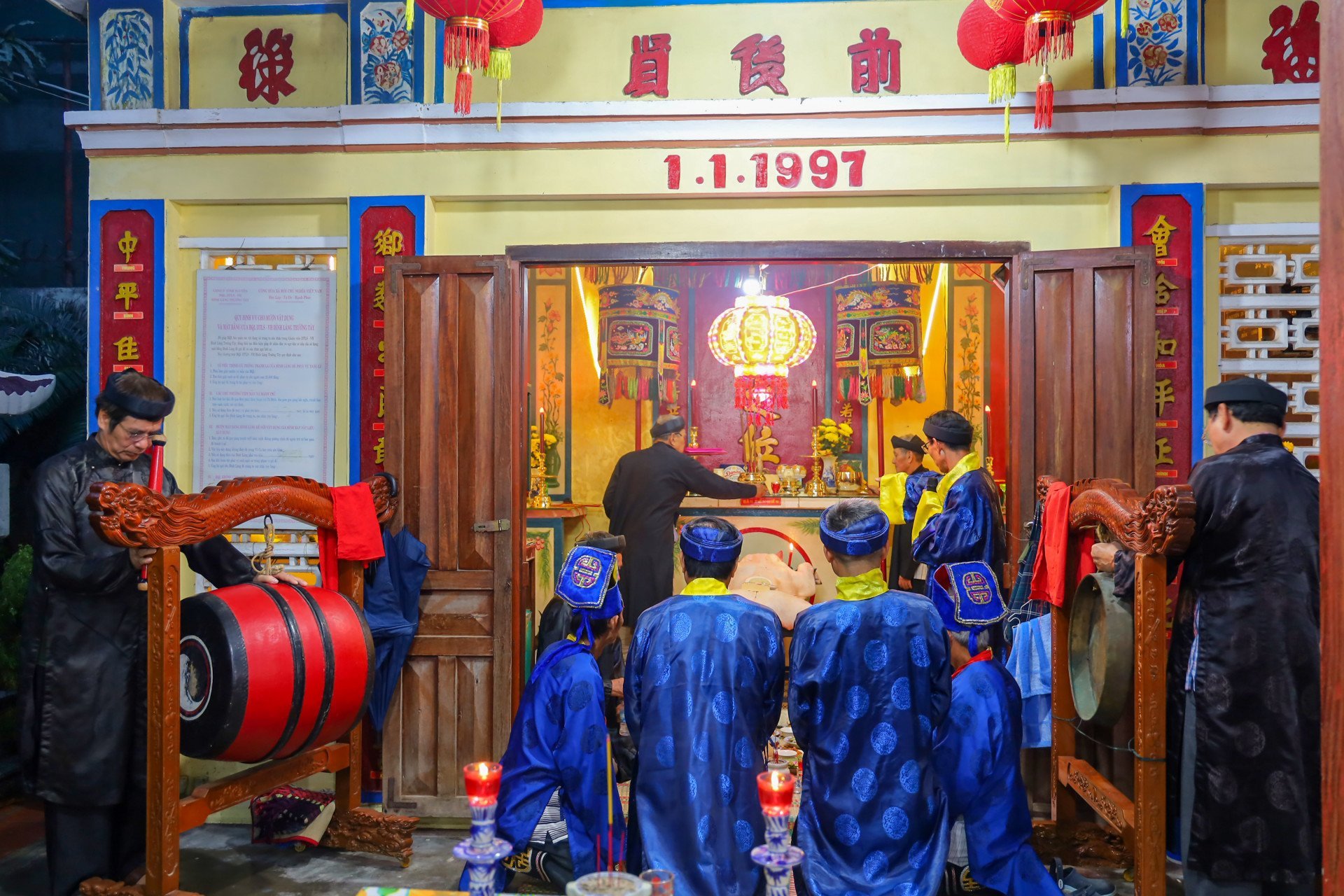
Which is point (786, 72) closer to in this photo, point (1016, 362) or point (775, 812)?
point (1016, 362)

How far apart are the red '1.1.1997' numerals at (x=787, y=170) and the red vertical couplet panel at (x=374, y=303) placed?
1211 millimetres

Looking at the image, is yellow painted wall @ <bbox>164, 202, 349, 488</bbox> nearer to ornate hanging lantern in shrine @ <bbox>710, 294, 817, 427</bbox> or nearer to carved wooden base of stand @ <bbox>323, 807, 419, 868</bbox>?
carved wooden base of stand @ <bbox>323, 807, 419, 868</bbox>

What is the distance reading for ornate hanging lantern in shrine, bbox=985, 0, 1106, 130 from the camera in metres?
3.65

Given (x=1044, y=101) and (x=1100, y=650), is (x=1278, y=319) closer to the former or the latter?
(x=1044, y=101)

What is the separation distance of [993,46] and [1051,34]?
0.30 m

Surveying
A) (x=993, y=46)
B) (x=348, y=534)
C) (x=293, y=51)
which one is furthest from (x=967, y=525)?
(x=293, y=51)

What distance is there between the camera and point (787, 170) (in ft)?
→ 14.4

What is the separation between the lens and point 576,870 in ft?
9.69

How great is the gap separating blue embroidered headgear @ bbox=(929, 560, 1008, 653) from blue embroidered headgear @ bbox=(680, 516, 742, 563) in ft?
2.60

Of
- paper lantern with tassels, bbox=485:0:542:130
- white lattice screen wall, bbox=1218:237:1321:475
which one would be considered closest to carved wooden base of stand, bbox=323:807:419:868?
paper lantern with tassels, bbox=485:0:542:130

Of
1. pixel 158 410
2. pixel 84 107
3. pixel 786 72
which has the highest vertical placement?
pixel 84 107

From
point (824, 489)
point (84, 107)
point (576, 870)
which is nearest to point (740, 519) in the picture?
point (824, 489)

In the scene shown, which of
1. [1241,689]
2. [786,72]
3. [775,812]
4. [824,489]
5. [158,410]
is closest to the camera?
[775,812]

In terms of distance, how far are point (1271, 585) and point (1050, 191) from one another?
2.16 m
